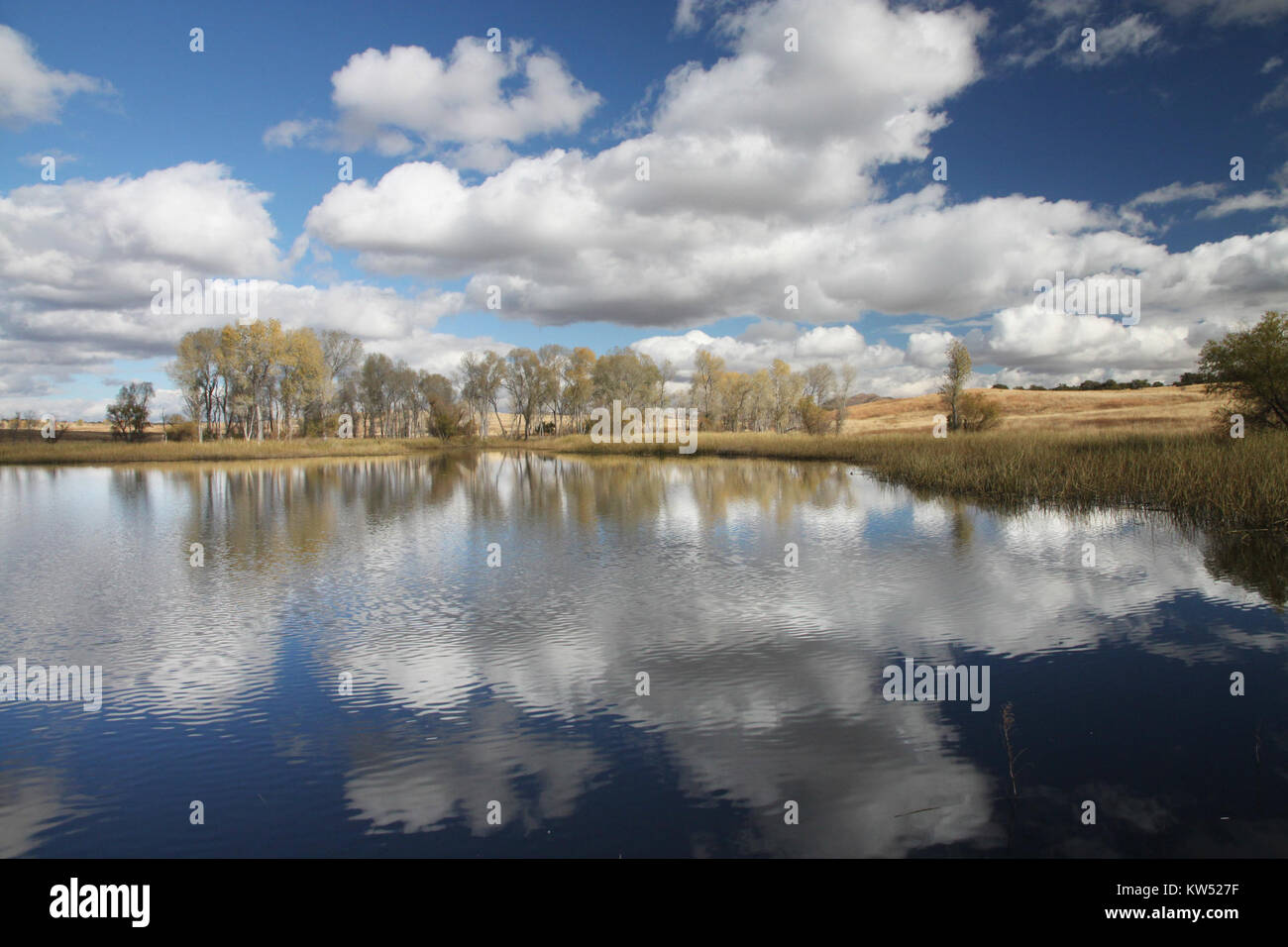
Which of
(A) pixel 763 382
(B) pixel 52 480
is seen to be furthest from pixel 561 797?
(A) pixel 763 382

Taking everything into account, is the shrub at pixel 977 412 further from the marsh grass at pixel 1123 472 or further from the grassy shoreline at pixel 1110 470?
the marsh grass at pixel 1123 472

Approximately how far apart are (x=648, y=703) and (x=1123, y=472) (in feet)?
68.7

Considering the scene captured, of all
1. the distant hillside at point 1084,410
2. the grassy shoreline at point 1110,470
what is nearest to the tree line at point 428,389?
the distant hillside at point 1084,410

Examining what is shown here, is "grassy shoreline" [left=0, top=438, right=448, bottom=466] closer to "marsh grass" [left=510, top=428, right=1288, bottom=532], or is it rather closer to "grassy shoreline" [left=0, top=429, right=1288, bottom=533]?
"grassy shoreline" [left=0, top=429, right=1288, bottom=533]

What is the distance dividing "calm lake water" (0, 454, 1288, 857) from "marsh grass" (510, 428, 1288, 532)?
149 inches

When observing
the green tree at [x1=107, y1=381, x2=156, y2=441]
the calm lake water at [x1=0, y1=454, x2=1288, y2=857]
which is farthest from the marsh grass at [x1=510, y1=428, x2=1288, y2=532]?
the green tree at [x1=107, y1=381, x2=156, y2=441]

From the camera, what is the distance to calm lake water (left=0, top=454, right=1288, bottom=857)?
455 cm

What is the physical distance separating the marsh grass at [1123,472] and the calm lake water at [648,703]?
379cm

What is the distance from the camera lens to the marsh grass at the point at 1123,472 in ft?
54.6

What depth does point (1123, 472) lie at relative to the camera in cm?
2116

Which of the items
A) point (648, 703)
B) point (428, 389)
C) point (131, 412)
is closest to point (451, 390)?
point (428, 389)

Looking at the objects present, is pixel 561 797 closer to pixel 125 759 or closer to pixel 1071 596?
pixel 125 759

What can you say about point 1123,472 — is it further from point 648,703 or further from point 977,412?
point 977,412
